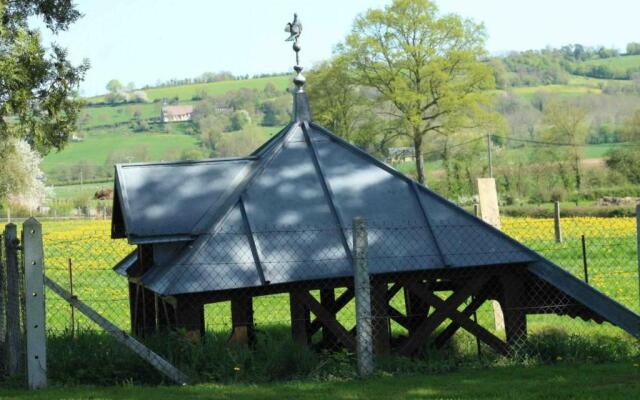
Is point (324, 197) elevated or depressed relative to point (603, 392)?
elevated

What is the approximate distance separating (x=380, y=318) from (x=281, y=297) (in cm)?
871

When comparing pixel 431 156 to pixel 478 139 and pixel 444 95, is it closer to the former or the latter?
pixel 478 139

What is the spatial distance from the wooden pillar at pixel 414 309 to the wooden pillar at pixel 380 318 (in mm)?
1493

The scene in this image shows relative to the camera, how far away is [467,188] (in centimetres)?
7106

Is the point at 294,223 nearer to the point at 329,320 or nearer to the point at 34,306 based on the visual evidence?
the point at 329,320

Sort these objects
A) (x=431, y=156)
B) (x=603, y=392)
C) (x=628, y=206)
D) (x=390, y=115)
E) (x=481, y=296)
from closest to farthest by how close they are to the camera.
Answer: (x=603, y=392)
(x=481, y=296)
(x=628, y=206)
(x=390, y=115)
(x=431, y=156)

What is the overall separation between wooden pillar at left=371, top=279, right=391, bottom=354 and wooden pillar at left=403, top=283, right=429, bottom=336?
149 centimetres

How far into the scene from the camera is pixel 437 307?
10.6m

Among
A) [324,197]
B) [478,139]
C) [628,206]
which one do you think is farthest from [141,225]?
[478,139]

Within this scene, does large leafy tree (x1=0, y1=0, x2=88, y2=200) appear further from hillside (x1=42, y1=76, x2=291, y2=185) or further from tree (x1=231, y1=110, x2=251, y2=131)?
tree (x1=231, y1=110, x2=251, y2=131)

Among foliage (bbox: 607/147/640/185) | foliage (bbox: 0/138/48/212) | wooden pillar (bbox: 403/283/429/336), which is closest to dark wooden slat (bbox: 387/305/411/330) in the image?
wooden pillar (bbox: 403/283/429/336)

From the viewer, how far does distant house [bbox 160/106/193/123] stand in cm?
16062

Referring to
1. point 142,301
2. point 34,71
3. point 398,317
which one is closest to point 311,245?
point 398,317

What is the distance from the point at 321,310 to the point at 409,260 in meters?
1.09
